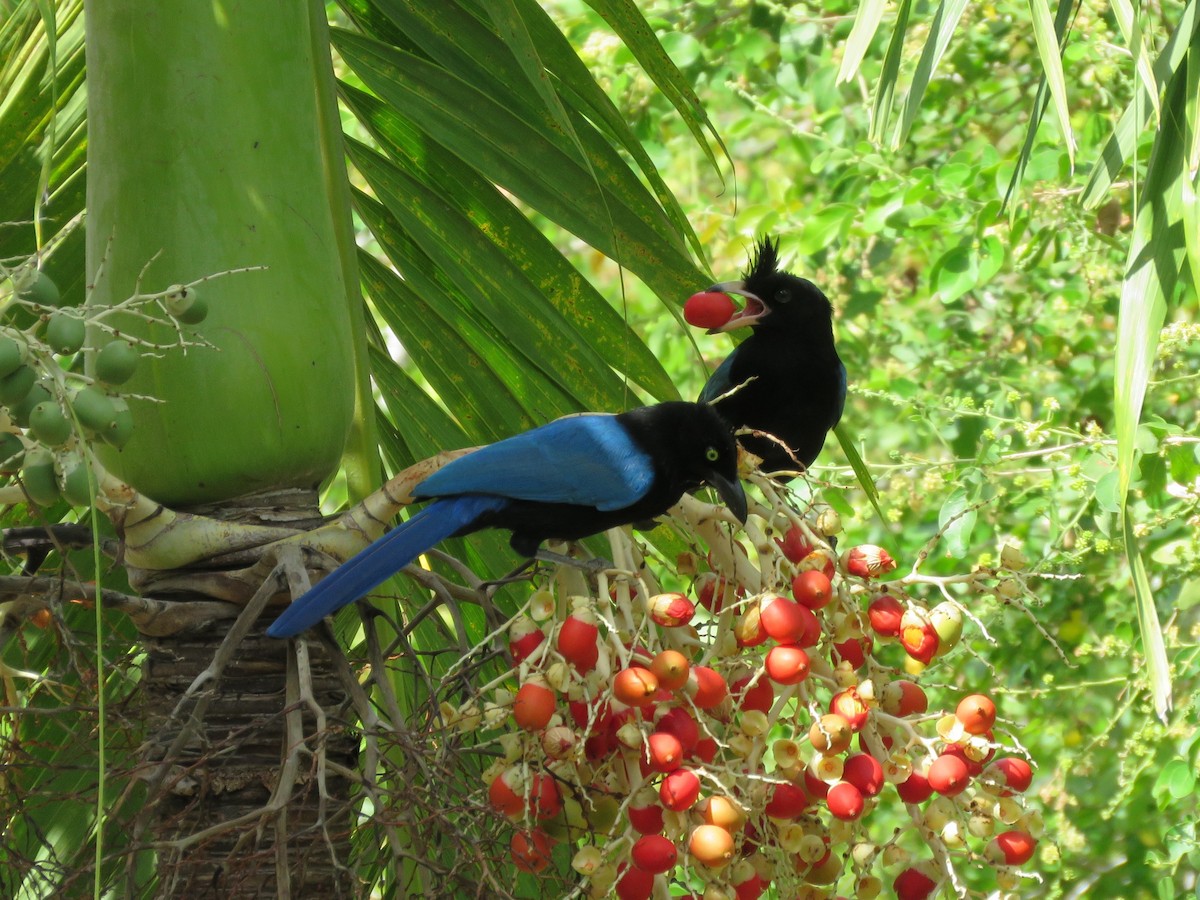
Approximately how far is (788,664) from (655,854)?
241 mm

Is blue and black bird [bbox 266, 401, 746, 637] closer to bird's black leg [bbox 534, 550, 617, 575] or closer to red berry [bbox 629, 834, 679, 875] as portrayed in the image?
bird's black leg [bbox 534, 550, 617, 575]

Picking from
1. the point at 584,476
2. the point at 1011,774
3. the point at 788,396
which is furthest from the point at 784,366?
the point at 1011,774

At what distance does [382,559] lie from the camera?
1.73m

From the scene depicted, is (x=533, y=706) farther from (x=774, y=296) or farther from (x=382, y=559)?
(x=774, y=296)

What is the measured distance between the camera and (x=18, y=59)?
7.16 ft

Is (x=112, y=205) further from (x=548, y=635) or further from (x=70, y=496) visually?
(x=548, y=635)

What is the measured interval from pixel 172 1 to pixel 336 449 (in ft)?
1.94

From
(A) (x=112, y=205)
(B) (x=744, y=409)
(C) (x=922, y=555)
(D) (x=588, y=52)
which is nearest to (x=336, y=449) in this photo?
(A) (x=112, y=205)

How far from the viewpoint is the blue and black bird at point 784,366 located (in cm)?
325

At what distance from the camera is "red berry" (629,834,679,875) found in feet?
4.63

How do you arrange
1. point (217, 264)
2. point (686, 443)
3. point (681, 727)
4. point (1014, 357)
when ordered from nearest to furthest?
point (681, 727)
point (217, 264)
point (686, 443)
point (1014, 357)

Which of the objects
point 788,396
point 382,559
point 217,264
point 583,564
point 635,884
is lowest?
point 788,396

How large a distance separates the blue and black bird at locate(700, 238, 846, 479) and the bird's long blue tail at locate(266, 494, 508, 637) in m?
1.29

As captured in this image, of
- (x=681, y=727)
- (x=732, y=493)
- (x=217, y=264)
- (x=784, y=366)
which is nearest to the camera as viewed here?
(x=681, y=727)
